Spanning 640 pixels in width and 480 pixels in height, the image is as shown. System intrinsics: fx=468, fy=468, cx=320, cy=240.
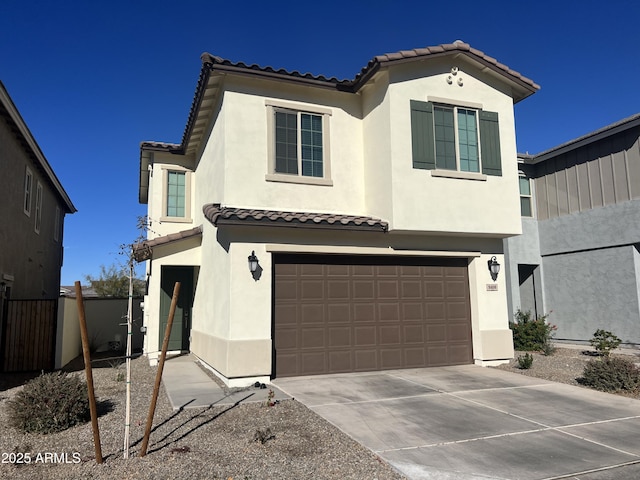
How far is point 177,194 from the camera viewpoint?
15898 millimetres

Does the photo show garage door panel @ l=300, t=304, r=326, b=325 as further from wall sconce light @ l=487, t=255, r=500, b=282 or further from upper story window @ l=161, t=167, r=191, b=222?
upper story window @ l=161, t=167, r=191, b=222

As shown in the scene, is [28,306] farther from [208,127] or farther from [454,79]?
[454,79]

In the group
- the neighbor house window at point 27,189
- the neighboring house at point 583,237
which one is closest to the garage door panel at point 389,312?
the neighboring house at point 583,237

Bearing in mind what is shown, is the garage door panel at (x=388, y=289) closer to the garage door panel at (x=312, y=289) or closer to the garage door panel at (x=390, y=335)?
the garage door panel at (x=390, y=335)

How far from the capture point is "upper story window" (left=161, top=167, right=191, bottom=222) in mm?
15727

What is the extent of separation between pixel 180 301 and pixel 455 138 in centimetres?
969

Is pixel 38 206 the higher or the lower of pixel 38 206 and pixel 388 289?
the higher

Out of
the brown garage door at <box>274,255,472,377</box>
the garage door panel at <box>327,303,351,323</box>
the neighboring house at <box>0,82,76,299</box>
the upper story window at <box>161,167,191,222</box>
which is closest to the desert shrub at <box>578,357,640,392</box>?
the brown garage door at <box>274,255,472,377</box>

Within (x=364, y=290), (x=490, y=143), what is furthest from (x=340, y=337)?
(x=490, y=143)

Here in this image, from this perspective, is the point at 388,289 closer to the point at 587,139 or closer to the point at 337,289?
the point at 337,289

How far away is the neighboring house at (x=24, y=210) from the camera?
507 inches

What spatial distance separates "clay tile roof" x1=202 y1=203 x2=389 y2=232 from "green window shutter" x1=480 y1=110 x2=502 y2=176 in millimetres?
3068

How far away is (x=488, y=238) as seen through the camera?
1187 centimetres

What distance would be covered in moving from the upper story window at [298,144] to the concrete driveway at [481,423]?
4651 mm
